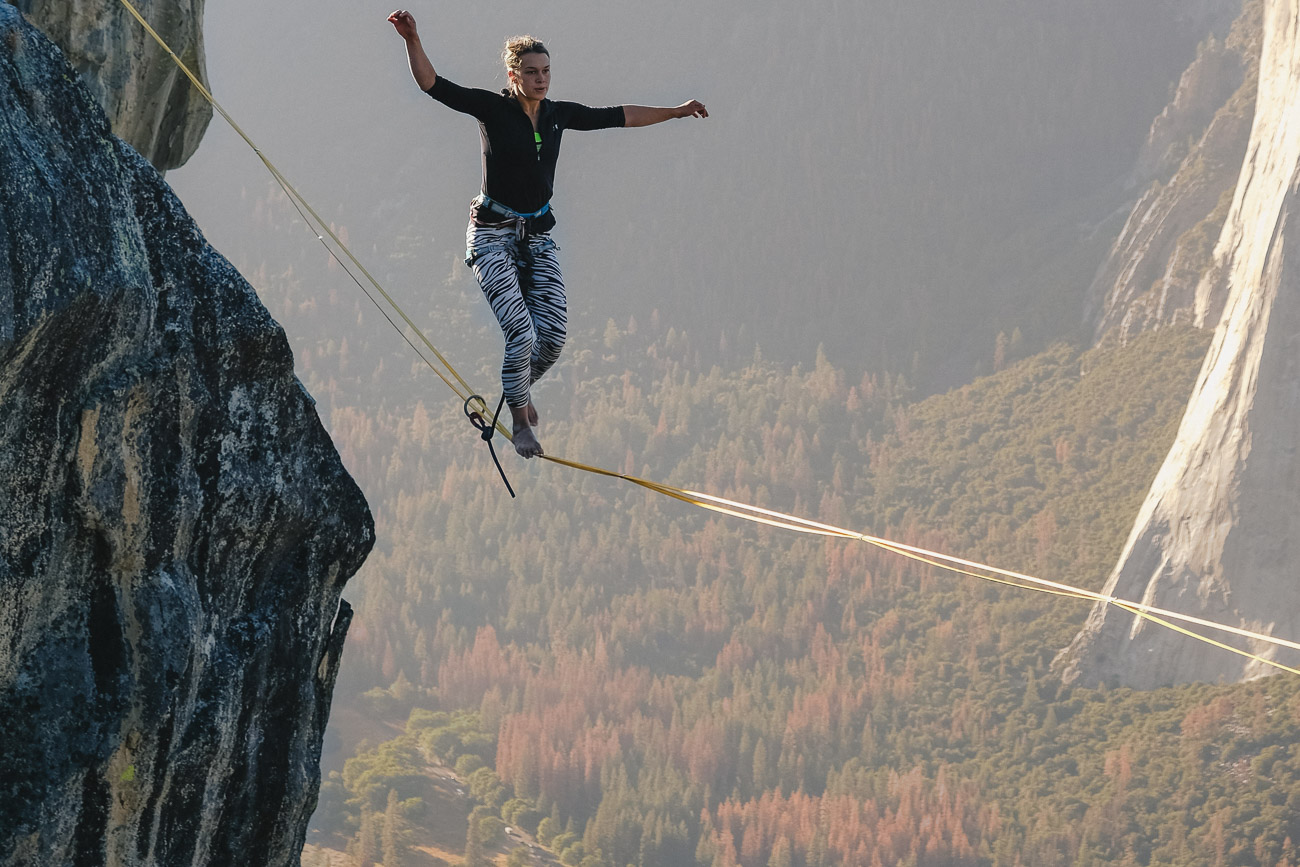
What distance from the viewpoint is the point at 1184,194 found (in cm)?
8531

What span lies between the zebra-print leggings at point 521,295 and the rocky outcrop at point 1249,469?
49727 mm

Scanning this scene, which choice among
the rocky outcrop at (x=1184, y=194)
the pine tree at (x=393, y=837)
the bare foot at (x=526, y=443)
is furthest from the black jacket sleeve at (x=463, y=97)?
the rocky outcrop at (x=1184, y=194)


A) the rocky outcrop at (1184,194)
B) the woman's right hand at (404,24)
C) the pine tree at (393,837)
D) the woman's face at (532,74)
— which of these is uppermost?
the rocky outcrop at (1184,194)

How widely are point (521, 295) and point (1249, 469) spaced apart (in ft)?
170

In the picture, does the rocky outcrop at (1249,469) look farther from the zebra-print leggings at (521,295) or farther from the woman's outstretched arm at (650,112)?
the zebra-print leggings at (521,295)

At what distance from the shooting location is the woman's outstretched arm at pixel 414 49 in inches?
277

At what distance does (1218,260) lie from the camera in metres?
76.7

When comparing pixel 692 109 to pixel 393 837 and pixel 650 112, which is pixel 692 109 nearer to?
pixel 650 112

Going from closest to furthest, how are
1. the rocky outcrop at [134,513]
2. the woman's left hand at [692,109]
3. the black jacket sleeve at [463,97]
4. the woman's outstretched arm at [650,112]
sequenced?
the rocky outcrop at [134,513] < the black jacket sleeve at [463,97] < the woman's outstretched arm at [650,112] < the woman's left hand at [692,109]

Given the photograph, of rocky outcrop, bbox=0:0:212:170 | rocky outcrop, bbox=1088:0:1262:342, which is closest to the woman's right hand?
rocky outcrop, bbox=0:0:212:170

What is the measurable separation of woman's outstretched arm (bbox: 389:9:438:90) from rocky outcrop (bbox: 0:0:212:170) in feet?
8.39

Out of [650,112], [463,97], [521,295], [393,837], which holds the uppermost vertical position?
[650,112]

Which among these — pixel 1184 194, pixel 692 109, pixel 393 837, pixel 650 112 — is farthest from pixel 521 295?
pixel 1184 194

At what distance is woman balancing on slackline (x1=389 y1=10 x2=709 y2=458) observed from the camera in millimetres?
7906
